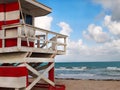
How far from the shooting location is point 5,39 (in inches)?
504

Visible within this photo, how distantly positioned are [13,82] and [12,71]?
0.49 metres

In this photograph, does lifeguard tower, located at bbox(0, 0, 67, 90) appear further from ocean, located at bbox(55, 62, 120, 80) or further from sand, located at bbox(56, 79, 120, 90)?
ocean, located at bbox(55, 62, 120, 80)

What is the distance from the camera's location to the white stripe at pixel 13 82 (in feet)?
37.8

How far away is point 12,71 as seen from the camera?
1168 cm

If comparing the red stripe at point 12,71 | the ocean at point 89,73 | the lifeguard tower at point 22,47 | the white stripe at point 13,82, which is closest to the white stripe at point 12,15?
the lifeguard tower at point 22,47

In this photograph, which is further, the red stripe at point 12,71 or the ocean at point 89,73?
the ocean at point 89,73

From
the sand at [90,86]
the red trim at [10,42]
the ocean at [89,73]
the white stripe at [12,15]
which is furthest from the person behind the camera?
the ocean at [89,73]

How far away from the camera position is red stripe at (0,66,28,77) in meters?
11.6

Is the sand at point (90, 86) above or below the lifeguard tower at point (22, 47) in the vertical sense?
below

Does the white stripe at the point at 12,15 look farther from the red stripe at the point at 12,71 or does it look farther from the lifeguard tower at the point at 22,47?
the red stripe at the point at 12,71

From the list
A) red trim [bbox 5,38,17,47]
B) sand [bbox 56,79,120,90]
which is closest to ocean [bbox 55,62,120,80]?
sand [bbox 56,79,120,90]

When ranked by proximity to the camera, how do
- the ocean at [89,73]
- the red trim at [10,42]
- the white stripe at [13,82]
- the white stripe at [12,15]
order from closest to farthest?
the white stripe at [13,82], the red trim at [10,42], the white stripe at [12,15], the ocean at [89,73]

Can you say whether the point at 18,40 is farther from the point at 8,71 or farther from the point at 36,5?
the point at 36,5

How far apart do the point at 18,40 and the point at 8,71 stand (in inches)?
59.1
